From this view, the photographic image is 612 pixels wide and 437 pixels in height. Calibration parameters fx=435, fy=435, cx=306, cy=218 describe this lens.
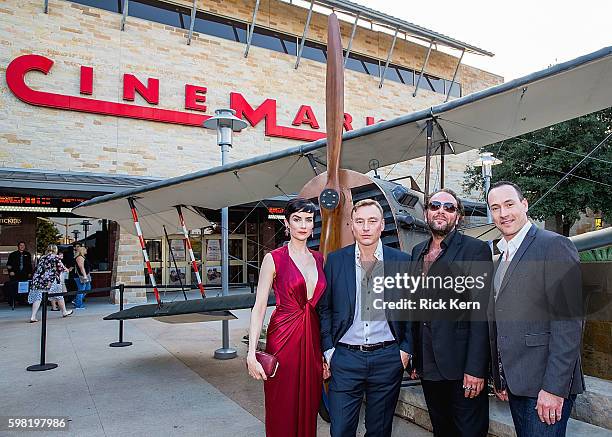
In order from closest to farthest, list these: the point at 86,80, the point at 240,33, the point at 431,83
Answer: the point at 86,80 → the point at 240,33 → the point at 431,83

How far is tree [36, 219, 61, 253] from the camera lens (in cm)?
1391

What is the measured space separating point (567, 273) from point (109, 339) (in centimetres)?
754

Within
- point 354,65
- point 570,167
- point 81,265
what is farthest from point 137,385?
point 570,167

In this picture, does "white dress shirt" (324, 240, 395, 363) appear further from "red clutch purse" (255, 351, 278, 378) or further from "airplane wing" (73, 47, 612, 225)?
"airplane wing" (73, 47, 612, 225)

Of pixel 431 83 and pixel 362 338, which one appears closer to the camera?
pixel 362 338

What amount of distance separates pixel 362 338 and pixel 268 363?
516mm

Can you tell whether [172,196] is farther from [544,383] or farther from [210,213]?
[210,213]

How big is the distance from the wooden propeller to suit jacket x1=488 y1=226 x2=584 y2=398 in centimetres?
172

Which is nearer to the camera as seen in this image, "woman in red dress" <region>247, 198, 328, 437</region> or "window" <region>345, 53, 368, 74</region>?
"woman in red dress" <region>247, 198, 328, 437</region>

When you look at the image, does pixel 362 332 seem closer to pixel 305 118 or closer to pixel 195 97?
pixel 195 97

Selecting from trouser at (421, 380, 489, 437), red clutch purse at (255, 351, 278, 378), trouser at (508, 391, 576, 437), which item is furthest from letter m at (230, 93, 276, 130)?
trouser at (508, 391, 576, 437)

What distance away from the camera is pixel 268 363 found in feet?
7.58

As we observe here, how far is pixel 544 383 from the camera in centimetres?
181

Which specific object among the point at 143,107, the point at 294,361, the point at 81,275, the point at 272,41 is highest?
the point at 272,41
